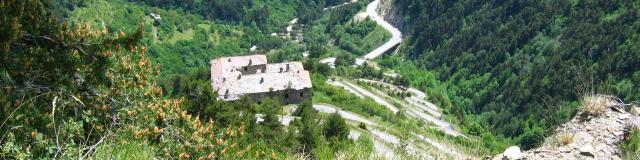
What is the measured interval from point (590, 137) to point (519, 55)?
105 meters

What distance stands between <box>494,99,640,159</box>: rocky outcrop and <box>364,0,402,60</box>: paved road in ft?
404

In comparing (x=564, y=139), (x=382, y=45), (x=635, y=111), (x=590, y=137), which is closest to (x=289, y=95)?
(x=635, y=111)

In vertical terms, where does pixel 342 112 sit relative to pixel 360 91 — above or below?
above

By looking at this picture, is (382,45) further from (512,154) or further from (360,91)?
(512,154)

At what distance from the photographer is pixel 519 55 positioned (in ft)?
360

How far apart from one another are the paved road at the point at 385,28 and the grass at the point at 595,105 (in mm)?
122782

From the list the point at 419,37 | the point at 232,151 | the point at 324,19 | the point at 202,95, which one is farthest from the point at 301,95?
the point at 324,19

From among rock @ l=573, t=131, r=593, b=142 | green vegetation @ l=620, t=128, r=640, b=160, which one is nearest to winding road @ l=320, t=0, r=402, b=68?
rock @ l=573, t=131, r=593, b=142

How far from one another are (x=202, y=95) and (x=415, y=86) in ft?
302

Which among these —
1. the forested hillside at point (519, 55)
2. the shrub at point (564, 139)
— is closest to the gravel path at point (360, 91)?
the forested hillside at point (519, 55)

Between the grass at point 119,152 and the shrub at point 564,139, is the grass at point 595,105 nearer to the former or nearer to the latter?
the shrub at point 564,139

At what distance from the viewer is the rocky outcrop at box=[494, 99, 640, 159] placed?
28.6 ft

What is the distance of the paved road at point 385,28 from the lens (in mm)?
138125

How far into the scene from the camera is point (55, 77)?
31.3ft
